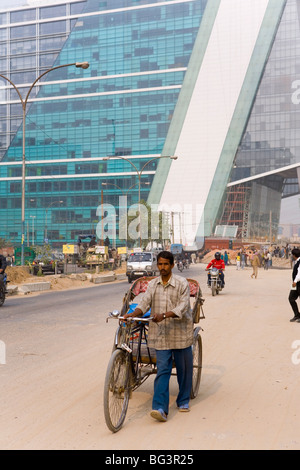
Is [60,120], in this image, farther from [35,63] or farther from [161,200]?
[161,200]

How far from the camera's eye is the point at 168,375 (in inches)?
208

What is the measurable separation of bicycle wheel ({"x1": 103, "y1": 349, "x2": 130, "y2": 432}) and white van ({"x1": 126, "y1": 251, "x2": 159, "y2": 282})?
27.3m

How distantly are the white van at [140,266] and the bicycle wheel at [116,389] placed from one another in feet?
89.5

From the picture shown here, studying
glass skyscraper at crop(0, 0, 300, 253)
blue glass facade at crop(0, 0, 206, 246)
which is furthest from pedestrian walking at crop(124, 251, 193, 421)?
blue glass facade at crop(0, 0, 206, 246)

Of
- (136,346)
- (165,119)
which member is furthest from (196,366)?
(165,119)

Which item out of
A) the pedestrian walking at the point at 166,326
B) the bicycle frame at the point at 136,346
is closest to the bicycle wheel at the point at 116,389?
the bicycle frame at the point at 136,346

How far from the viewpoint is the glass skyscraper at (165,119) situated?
100438 mm

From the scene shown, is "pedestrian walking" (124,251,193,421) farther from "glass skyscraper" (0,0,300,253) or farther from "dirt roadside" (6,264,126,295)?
"glass skyscraper" (0,0,300,253)

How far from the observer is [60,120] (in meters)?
115

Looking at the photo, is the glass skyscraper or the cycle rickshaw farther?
the glass skyscraper

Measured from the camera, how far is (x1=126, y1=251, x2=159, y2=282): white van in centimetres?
3331

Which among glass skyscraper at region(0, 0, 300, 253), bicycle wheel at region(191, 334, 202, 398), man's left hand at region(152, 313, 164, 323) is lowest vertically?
bicycle wheel at region(191, 334, 202, 398)

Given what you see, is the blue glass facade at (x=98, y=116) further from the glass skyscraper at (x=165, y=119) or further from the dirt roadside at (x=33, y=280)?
the dirt roadside at (x=33, y=280)

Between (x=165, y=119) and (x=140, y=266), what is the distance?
77942mm
